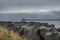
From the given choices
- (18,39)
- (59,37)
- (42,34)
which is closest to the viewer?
(18,39)

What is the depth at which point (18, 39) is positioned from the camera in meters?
10.2

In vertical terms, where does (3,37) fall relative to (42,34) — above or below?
above

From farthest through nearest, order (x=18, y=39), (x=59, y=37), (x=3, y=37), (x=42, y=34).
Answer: (x=42, y=34), (x=59, y=37), (x=18, y=39), (x=3, y=37)

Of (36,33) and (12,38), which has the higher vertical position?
(12,38)

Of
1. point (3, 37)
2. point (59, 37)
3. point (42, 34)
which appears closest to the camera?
point (3, 37)

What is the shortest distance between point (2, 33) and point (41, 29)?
5434 mm

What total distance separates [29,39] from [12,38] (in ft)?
17.7

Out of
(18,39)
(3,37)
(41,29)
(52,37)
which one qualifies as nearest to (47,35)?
(52,37)

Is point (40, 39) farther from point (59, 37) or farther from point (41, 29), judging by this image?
point (59, 37)

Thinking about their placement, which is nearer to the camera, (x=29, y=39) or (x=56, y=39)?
(x=56, y=39)

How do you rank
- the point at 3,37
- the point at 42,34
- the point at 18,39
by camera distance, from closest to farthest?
the point at 3,37, the point at 18,39, the point at 42,34

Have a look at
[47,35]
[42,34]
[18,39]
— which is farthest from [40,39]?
[18,39]

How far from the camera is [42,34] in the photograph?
14.5 meters

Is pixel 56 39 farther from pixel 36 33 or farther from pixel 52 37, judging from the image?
pixel 36 33
